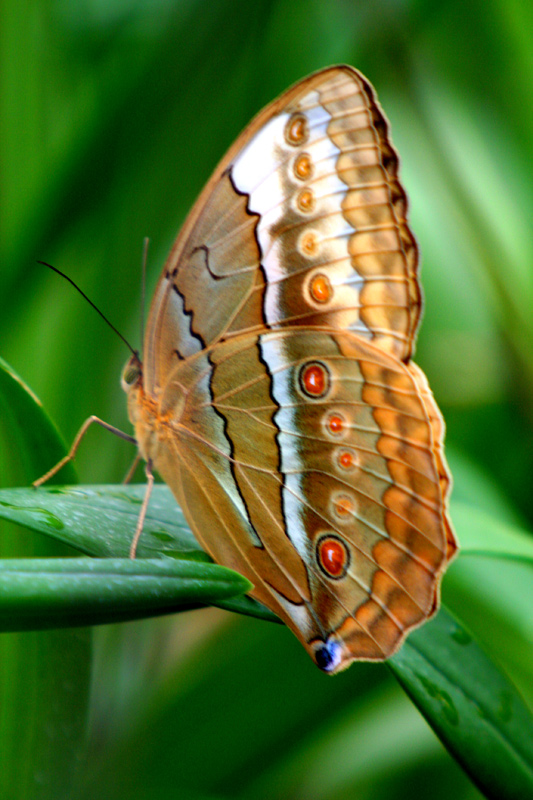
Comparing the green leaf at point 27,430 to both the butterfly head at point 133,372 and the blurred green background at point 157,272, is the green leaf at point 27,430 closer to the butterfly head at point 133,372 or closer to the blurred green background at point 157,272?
the blurred green background at point 157,272

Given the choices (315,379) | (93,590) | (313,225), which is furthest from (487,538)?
(93,590)

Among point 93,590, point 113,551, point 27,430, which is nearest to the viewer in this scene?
point 93,590

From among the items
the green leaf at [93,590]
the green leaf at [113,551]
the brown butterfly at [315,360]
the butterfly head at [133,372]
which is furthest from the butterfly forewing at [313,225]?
the green leaf at [93,590]

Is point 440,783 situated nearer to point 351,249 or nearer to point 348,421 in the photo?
point 348,421

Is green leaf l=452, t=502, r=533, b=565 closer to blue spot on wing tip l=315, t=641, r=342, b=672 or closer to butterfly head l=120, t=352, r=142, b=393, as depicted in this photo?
blue spot on wing tip l=315, t=641, r=342, b=672

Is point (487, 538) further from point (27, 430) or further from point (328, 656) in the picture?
point (27, 430)

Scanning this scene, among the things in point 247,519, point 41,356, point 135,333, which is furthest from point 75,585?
point 135,333
